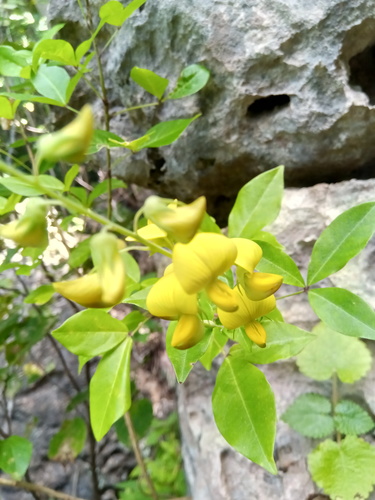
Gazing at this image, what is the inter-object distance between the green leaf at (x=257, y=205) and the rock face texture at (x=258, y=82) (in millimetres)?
336

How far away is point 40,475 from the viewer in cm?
176

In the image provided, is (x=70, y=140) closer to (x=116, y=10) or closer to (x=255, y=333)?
(x=255, y=333)

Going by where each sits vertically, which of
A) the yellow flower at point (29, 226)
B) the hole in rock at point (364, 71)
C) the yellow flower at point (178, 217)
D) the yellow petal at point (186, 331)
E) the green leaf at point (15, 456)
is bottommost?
the green leaf at point (15, 456)

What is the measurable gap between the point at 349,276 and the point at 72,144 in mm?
711

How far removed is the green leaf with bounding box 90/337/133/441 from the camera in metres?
0.61

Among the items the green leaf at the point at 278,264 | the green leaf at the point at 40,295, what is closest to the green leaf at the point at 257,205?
the green leaf at the point at 278,264

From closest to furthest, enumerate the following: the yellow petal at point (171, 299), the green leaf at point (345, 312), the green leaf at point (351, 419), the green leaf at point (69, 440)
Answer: the yellow petal at point (171, 299), the green leaf at point (345, 312), the green leaf at point (351, 419), the green leaf at point (69, 440)

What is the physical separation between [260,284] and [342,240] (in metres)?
0.21

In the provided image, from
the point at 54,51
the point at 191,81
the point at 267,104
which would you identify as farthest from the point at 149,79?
the point at 267,104

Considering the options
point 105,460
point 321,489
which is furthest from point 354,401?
point 105,460

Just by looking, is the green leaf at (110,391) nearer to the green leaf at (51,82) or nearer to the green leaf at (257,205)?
the green leaf at (257,205)

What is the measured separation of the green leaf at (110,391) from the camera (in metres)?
0.61

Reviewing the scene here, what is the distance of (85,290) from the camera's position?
1.33 ft

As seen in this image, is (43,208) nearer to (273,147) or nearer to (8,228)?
(8,228)
